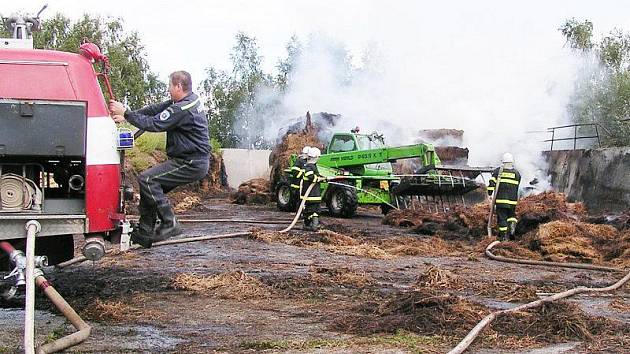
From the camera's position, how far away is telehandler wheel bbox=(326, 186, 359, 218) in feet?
63.4

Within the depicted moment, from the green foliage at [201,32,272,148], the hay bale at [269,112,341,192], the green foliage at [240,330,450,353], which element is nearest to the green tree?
the green foliage at [201,32,272,148]

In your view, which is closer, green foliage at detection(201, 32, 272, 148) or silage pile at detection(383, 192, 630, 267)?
silage pile at detection(383, 192, 630, 267)

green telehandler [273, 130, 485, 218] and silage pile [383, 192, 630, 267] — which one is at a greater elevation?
green telehandler [273, 130, 485, 218]

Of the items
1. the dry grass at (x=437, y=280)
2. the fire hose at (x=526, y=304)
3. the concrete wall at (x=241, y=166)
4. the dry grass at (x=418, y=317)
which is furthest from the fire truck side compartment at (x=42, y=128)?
the concrete wall at (x=241, y=166)

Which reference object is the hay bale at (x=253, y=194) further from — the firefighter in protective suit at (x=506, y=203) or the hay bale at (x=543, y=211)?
the firefighter in protective suit at (x=506, y=203)

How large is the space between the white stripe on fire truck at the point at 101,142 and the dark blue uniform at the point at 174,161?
0.45 meters

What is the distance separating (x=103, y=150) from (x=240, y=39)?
5043 cm

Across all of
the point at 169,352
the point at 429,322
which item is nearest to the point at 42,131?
the point at 169,352

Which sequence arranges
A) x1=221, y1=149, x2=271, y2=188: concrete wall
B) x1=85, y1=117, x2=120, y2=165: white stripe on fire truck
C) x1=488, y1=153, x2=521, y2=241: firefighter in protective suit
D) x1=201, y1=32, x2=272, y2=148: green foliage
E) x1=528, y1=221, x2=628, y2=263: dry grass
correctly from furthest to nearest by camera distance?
x1=201, y1=32, x2=272, y2=148: green foliage
x1=221, y1=149, x2=271, y2=188: concrete wall
x1=488, y1=153, x2=521, y2=241: firefighter in protective suit
x1=528, y1=221, x2=628, y2=263: dry grass
x1=85, y1=117, x2=120, y2=165: white stripe on fire truck

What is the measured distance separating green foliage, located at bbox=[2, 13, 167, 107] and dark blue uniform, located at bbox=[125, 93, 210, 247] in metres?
31.2

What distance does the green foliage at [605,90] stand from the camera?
1342 inches

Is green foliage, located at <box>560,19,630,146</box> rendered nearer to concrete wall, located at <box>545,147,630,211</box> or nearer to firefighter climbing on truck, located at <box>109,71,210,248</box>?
concrete wall, located at <box>545,147,630,211</box>

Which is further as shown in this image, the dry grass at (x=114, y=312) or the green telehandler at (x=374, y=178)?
the green telehandler at (x=374, y=178)

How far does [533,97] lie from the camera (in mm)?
32094
